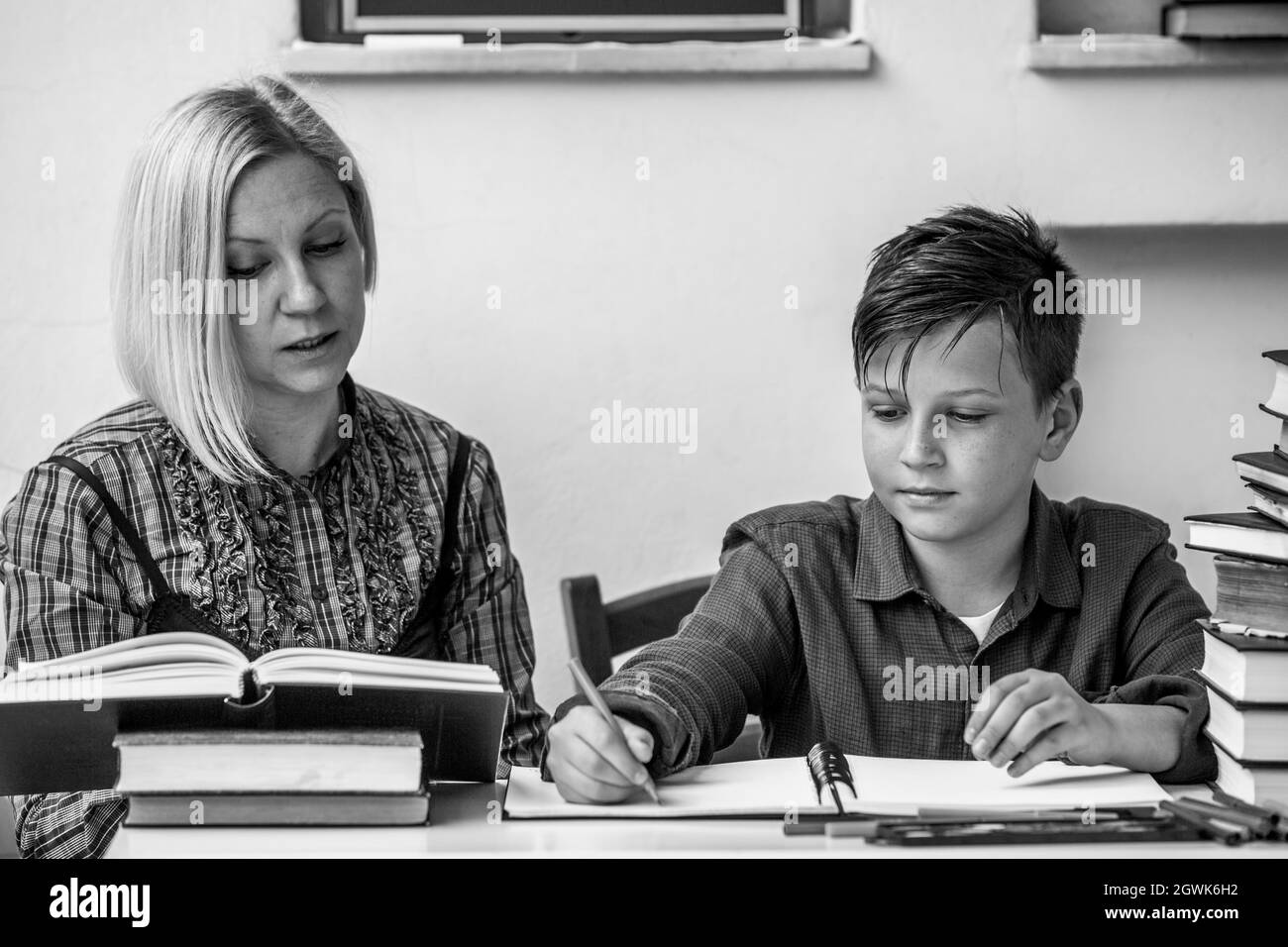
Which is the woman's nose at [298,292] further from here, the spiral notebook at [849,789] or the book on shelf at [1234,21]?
the book on shelf at [1234,21]

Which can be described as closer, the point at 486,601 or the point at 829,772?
the point at 829,772

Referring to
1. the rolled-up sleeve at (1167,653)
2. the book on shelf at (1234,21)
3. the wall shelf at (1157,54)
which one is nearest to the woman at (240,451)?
the rolled-up sleeve at (1167,653)

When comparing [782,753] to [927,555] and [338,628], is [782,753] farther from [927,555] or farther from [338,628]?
[338,628]

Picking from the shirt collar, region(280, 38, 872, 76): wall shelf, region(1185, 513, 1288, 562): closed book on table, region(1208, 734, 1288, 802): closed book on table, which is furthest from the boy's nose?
region(280, 38, 872, 76): wall shelf

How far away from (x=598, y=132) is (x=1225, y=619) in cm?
125

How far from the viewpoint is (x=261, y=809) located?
3.12 feet

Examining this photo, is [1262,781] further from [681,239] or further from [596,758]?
[681,239]

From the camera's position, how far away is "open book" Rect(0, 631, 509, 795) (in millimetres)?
919

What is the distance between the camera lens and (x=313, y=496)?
1509 millimetres

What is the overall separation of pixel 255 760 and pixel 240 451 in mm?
567

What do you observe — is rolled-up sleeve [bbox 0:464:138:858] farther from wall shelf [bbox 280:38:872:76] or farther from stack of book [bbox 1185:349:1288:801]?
stack of book [bbox 1185:349:1288:801]

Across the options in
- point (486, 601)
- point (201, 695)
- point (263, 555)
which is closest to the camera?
point (201, 695)

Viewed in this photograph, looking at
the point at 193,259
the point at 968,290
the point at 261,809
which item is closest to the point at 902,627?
the point at 968,290
